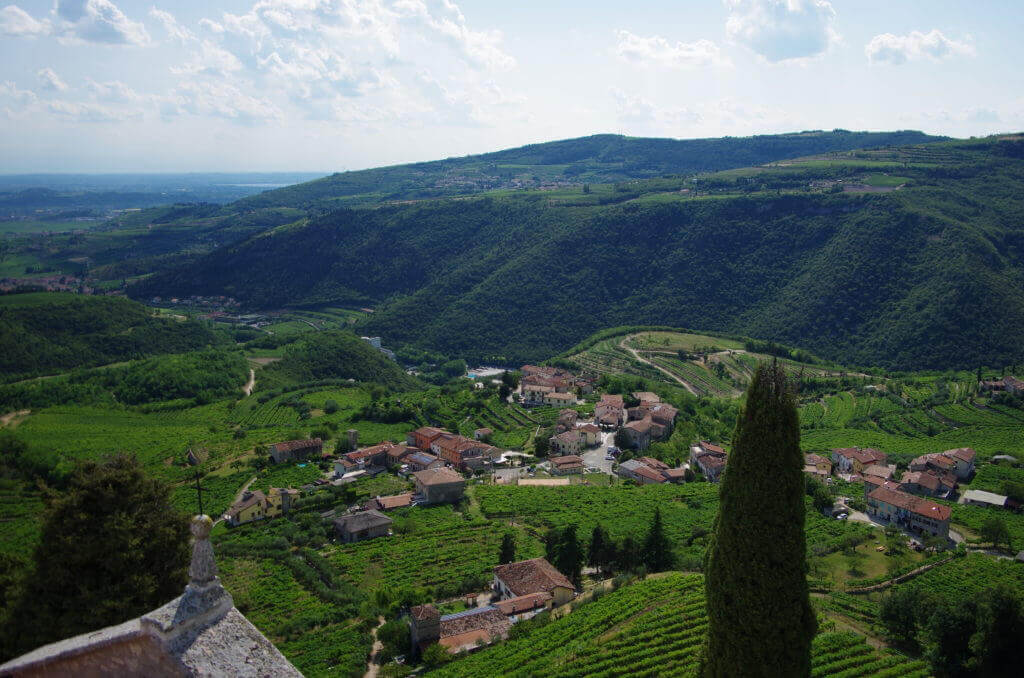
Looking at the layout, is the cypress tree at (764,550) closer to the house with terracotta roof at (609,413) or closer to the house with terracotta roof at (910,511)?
the house with terracotta roof at (910,511)

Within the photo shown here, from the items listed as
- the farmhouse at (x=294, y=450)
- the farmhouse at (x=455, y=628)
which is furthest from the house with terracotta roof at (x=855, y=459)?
the farmhouse at (x=294, y=450)

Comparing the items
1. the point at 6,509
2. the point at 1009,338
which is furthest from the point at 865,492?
the point at 1009,338

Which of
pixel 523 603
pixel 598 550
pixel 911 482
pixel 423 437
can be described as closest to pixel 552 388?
pixel 423 437

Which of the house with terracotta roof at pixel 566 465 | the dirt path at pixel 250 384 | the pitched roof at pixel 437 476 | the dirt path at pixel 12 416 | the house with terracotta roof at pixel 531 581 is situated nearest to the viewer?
the house with terracotta roof at pixel 531 581

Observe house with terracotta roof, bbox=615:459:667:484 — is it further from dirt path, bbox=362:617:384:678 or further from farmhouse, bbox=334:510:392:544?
dirt path, bbox=362:617:384:678

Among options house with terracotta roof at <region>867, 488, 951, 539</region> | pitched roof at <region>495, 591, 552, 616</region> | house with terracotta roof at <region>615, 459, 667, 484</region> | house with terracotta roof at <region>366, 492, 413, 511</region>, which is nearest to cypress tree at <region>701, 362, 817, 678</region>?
pitched roof at <region>495, 591, 552, 616</region>

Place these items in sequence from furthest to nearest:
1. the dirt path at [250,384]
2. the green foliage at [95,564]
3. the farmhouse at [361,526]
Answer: the dirt path at [250,384]
the farmhouse at [361,526]
the green foliage at [95,564]

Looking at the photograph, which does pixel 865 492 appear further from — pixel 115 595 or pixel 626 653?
pixel 115 595
